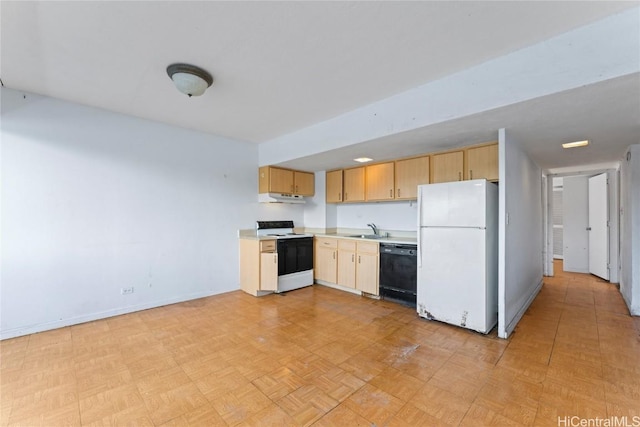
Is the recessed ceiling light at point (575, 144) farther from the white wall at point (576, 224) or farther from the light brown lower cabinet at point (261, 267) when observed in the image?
the light brown lower cabinet at point (261, 267)

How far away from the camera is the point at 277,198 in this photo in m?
4.86

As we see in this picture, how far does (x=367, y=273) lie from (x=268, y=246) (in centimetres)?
161

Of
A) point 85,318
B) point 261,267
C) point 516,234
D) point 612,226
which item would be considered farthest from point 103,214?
point 612,226

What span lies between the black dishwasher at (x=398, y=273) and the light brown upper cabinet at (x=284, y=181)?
196 centimetres

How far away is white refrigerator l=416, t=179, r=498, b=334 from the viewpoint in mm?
2912

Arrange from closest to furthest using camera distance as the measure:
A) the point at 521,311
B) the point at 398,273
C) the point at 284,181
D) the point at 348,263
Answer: the point at 521,311, the point at 398,273, the point at 348,263, the point at 284,181

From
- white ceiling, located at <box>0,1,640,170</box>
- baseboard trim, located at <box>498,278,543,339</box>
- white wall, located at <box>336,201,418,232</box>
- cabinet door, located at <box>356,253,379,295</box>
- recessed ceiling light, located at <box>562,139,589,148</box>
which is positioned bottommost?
baseboard trim, located at <box>498,278,543,339</box>

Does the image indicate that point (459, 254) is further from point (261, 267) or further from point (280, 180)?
point (280, 180)

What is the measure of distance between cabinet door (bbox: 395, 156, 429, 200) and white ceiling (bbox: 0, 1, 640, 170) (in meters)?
0.61

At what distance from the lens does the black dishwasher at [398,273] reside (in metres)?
3.70

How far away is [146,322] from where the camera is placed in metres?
3.21

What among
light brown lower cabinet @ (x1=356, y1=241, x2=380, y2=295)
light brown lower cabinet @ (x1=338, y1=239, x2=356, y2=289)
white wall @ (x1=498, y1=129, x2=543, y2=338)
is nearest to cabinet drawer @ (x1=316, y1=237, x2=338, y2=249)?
light brown lower cabinet @ (x1=338, y1=239, x2=356, y2=289)

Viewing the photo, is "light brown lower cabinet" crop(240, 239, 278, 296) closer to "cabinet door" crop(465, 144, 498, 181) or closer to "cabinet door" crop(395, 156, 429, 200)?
"cabinet door" crop(395, 156, 429, 200)

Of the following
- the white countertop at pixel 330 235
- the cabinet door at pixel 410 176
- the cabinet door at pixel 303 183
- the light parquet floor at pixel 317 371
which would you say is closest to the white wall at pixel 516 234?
the light parquet floor at pixel 317 371
